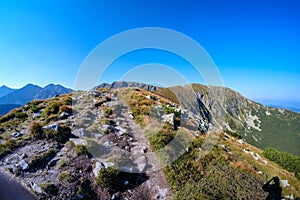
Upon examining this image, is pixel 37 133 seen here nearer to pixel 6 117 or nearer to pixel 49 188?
pixel 49 188

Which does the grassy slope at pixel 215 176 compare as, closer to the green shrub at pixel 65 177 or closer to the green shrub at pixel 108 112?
the green shrub at pixel 65 177

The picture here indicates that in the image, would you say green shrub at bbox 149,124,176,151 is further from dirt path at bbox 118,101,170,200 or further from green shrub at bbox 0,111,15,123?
green shrub at bbox 0,111,15,123

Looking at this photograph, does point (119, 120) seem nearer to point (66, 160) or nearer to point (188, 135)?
point (188, 135)

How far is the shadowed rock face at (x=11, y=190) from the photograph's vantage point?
308 centimetres

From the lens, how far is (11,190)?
3189 mm

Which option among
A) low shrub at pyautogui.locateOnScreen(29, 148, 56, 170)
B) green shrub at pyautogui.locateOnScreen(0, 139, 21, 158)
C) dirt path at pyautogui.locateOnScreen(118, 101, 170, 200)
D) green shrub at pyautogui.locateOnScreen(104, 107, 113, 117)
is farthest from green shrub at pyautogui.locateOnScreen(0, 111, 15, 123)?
dirt path at pyautogui.locateOnScreen(118, 101, 170, 200)

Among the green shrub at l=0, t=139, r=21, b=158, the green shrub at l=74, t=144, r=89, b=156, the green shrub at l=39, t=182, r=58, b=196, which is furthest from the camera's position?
the green shrub at l=74, t=144, r=89, b=156

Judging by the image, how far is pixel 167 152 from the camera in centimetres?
1367

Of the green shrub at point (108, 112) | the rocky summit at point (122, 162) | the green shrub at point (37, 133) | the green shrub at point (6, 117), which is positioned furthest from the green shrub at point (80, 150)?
the green shrub at point (6, 117)

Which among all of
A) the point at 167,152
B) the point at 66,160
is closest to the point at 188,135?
the point at 167,152

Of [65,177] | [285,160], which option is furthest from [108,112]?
[285,160]

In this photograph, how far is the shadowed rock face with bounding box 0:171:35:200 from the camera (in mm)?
3081

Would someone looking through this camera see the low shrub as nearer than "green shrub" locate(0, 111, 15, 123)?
Yes

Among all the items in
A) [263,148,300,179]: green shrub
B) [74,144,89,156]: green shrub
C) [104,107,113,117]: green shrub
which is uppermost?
[104,107,113,117]: green shrub
